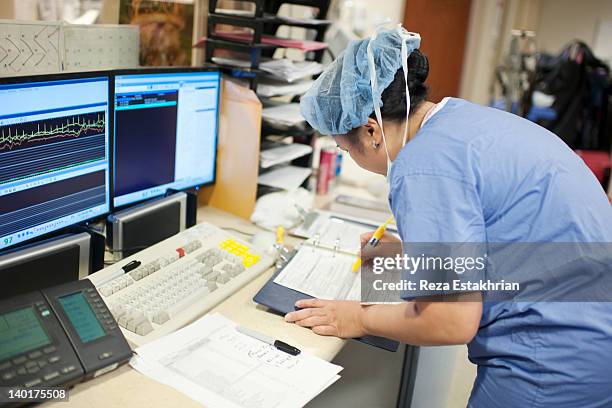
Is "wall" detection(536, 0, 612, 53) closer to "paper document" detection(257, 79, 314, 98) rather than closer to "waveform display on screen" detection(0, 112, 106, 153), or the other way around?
"paper document" detection(257, 79, 314, 98)

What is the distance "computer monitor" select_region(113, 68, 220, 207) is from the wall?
24.9 feet

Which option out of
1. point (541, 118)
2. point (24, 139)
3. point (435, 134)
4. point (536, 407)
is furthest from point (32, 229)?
point (541, 118)

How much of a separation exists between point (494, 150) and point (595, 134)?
167 inches

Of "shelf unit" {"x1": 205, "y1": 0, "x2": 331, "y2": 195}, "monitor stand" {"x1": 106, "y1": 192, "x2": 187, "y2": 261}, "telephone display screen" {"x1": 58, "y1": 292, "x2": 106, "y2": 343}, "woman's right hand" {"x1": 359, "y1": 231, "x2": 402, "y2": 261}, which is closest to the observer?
"telephone display screen" {"x1": 58, "y1": 292, "x2": 106, "y2": 343}

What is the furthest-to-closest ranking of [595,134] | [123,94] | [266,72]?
[595,134]
[266,72]
[123,94]

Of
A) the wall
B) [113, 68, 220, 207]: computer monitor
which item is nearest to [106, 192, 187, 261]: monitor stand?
[113, 68, 220, 207]: computer monitor

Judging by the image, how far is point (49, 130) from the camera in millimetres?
1112

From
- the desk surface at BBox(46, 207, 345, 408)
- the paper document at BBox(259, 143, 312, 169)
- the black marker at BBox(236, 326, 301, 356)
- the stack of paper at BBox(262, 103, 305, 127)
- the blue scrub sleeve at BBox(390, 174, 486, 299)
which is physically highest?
the stack of paper at BBox(262, 103, 305, 127)

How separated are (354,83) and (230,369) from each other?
1.91ft

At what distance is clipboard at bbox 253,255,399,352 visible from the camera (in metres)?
1.11

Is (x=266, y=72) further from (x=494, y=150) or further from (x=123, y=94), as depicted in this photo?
(x=494, y=150)

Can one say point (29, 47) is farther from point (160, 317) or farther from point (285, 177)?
point (285, 177)

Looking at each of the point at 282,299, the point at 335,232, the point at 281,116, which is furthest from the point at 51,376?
the point at 281,116

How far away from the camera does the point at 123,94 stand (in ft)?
4.25
